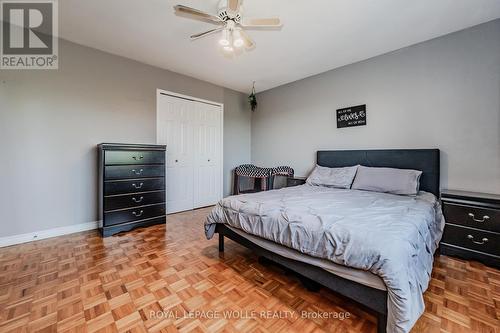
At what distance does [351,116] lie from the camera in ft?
11.1

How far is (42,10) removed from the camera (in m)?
2.29

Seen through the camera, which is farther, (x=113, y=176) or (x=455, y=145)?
(x=113, y=176)

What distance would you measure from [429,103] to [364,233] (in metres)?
2.48

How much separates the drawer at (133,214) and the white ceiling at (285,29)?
2.28 metres

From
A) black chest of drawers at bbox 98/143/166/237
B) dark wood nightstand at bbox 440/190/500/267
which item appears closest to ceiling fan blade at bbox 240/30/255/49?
black chest of drawers at bbox 98/143/166/237

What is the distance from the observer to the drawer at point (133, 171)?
2762 mm

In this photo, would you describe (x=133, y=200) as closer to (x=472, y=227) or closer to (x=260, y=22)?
(x=260, y=22)

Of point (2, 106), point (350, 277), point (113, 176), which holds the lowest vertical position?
point (350, 277)

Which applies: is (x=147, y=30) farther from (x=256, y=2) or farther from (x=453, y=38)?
(x=453, y=38)

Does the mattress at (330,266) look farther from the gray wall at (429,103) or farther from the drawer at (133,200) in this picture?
the gray wall at (429,103)

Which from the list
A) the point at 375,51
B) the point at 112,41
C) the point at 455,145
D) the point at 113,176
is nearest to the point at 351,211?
the point at 455,145

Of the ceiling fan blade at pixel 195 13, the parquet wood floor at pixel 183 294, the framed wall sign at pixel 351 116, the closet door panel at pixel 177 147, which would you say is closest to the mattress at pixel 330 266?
the parquet wood floor at pixel 183 294

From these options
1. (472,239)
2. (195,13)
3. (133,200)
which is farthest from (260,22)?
(472,239)

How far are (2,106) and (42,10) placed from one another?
1172 mm
